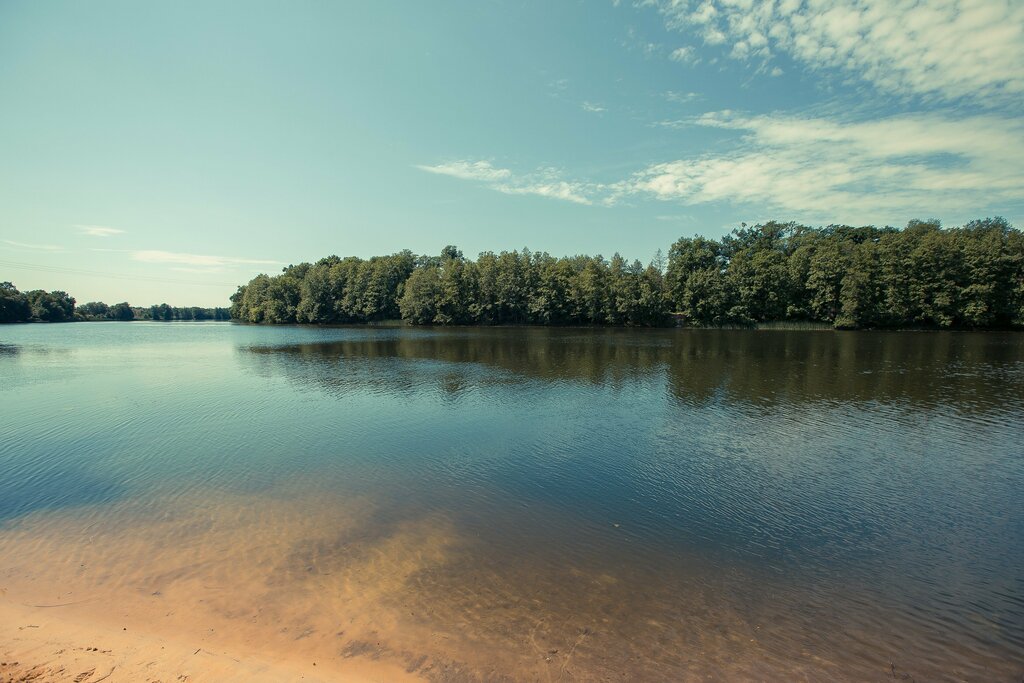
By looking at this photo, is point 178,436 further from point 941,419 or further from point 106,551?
point 941,419

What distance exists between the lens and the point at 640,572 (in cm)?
828

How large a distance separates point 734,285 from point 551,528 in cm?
8077

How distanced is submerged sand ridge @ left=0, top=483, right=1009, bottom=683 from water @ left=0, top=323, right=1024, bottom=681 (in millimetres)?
46

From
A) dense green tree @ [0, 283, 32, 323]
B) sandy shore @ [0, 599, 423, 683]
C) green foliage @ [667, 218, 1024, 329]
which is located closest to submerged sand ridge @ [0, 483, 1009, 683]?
sandy shore @ [0, 599, 423, 683]

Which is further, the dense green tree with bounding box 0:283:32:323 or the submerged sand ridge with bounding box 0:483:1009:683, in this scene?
the dense green tree with bounding box 0:283:32:323

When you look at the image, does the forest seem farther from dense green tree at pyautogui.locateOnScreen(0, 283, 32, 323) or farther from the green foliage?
dense green tree at pyautogui.locateOnScreen(0, 283, 32, 323)

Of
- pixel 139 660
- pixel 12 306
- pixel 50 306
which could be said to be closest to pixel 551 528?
pixel 139 660

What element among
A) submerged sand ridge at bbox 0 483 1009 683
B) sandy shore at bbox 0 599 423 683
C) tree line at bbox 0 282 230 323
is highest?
tree line at bbox 0 282 230 323

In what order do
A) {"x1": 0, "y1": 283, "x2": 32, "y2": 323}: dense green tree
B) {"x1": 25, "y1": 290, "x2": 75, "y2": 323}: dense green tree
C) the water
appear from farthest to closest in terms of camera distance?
{"x1": 25, "y1": 290, "x2": 75, "y2": 323}: dense green tree → {"x1": 0, "y1": 283, "x2": 32, "y2": 323}: dense green tree → the water

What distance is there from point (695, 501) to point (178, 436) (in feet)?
57.4

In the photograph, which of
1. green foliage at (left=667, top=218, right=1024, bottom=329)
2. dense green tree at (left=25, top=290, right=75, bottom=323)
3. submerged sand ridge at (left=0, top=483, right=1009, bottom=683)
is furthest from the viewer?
dense green tree at (left=25, top=290, right=75, bottom=323)

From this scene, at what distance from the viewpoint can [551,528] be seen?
9953mm

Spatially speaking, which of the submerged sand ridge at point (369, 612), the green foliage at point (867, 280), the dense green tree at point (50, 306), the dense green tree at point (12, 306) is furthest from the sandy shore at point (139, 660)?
the dense green tree at point (50, 306)

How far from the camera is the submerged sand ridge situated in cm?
590
